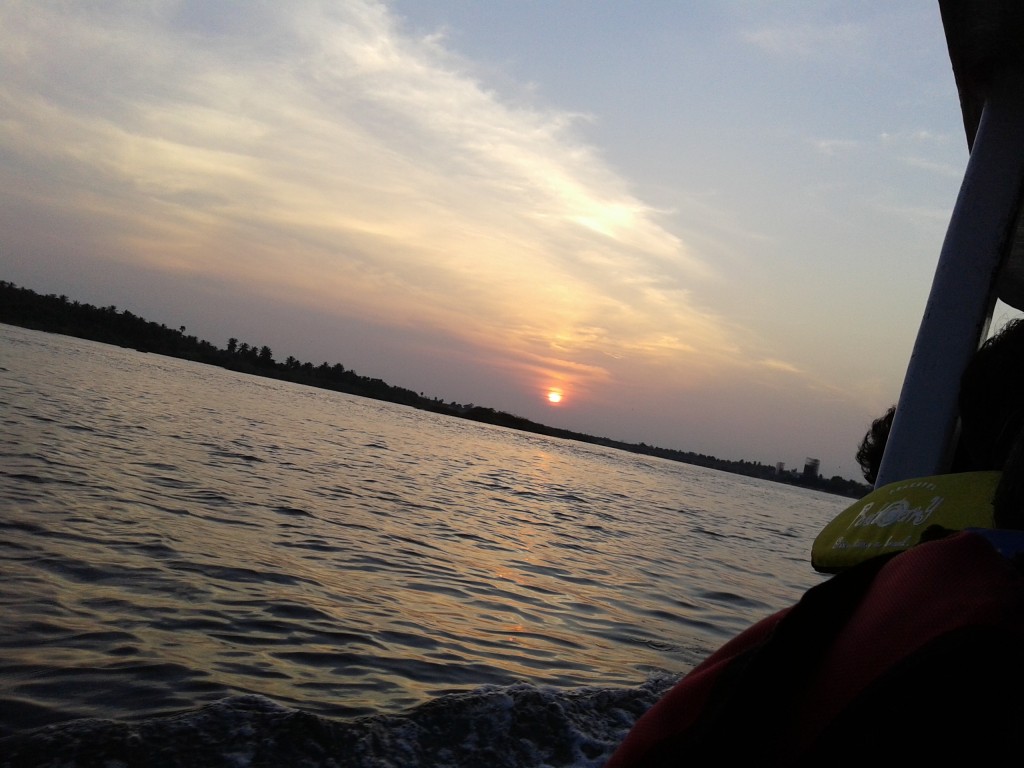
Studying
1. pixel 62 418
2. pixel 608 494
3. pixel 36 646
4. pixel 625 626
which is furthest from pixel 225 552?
pixel 608 494

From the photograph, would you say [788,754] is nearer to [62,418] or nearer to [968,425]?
[968,425]

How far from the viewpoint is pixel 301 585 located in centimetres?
817

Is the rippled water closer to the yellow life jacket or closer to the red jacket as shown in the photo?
the yellow life jacket

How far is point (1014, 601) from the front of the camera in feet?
3.12

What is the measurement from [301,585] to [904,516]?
23.3 feet

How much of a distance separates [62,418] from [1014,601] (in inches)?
792

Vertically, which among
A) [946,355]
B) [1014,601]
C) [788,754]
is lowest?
[788,754]

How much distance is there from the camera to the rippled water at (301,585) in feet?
17.8

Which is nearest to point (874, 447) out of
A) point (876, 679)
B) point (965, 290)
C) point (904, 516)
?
point (965, 290)

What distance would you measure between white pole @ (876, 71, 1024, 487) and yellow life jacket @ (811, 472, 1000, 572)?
5.82 feet

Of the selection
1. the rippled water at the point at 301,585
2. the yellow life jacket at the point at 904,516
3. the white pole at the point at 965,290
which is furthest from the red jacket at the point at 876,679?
the rippled water at the point at 301,585

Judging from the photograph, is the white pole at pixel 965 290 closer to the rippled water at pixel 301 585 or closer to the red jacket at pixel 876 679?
the red jacket at pixel 876 679

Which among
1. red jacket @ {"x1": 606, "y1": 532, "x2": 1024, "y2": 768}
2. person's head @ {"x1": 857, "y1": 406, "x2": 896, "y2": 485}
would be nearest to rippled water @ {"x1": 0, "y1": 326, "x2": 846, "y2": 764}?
person's head @ {"x1": 857, "y1": 406, "x2": 896, "y2": 485}

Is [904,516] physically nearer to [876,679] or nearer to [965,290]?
[876,679]
